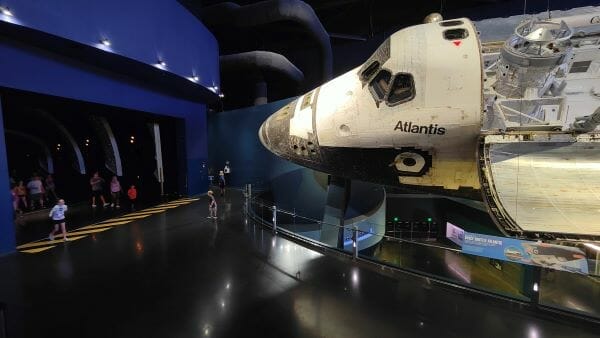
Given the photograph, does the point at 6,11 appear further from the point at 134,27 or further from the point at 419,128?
the point at 419,128

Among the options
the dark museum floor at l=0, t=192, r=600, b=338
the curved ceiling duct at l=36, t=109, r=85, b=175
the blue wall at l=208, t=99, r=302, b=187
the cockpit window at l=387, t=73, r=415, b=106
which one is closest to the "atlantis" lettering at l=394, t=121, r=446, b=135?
the cockpit window at l=387, t=73, r=415, b=106

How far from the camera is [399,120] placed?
4176mm

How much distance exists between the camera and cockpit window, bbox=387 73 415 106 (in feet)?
13.5

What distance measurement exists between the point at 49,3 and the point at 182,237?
6.91 m

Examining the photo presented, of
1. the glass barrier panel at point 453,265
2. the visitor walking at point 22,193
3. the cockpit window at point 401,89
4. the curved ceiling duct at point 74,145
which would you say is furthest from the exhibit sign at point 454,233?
the curved ceiling duct at point 74,145

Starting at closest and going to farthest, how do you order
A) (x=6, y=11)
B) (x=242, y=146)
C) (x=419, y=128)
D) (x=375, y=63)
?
1. (x=419, y=128)
2. (x=375, y=63)
3. (x=6, y=11)
4. (x=242, y=146)

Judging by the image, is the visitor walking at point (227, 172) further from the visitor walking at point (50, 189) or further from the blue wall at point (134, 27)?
the visitor walking at point (50, 189)

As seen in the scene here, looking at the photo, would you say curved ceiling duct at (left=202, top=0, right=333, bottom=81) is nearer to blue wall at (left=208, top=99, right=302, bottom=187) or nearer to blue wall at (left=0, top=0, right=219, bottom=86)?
blue wall at (left=0, top=0, right=219, bottom=86)

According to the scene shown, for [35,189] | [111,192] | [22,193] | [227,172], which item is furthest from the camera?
[227,172]

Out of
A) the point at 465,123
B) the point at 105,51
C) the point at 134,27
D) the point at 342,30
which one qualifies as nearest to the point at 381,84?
the point at 465,123

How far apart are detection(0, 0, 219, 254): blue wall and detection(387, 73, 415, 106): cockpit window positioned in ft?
27.8

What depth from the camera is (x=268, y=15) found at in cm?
1652

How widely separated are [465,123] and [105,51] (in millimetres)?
9786

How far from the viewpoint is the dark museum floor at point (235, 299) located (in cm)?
414
